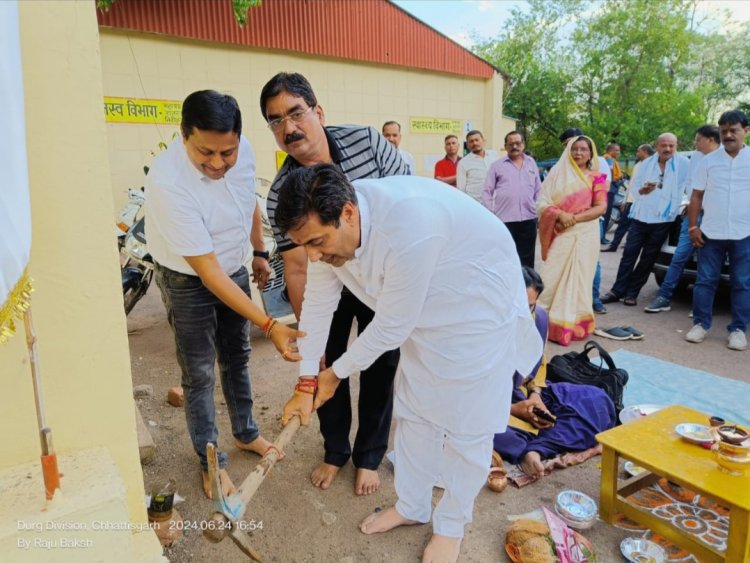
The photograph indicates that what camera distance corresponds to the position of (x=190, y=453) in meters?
2.55

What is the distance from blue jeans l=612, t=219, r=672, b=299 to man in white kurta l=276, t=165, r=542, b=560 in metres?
3.63

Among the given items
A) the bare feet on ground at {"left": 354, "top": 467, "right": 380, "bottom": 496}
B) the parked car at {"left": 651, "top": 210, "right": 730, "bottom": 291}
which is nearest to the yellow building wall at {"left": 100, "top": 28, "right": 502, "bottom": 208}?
the parked car at {"left": 651, "top": 210, "right": 730, "bottom": 291}

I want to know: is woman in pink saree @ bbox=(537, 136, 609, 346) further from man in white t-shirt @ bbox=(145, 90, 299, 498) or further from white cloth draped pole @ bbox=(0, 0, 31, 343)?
white cloth draped pole @ bbox=(0, 0, 31, 343)

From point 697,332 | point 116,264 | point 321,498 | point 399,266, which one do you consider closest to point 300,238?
point 399,266

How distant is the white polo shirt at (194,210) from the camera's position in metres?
1.83

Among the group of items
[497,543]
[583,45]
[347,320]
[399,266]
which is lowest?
[497,543]

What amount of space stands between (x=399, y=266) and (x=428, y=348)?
354mm

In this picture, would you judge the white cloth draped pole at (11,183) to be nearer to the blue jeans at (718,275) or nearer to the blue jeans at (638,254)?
the blue jeans at (718,275)

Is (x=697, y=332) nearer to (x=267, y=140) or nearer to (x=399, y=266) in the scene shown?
(x=399, y=266)

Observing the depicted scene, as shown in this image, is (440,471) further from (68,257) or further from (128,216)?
(128,216)

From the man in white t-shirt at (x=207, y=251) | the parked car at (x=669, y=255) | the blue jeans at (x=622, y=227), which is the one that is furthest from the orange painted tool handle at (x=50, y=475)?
the blue jeans at (x=622, y=227)

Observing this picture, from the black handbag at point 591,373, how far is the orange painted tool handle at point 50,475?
2.47 meters

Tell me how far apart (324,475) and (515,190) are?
3.38 metres

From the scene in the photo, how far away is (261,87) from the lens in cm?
744
